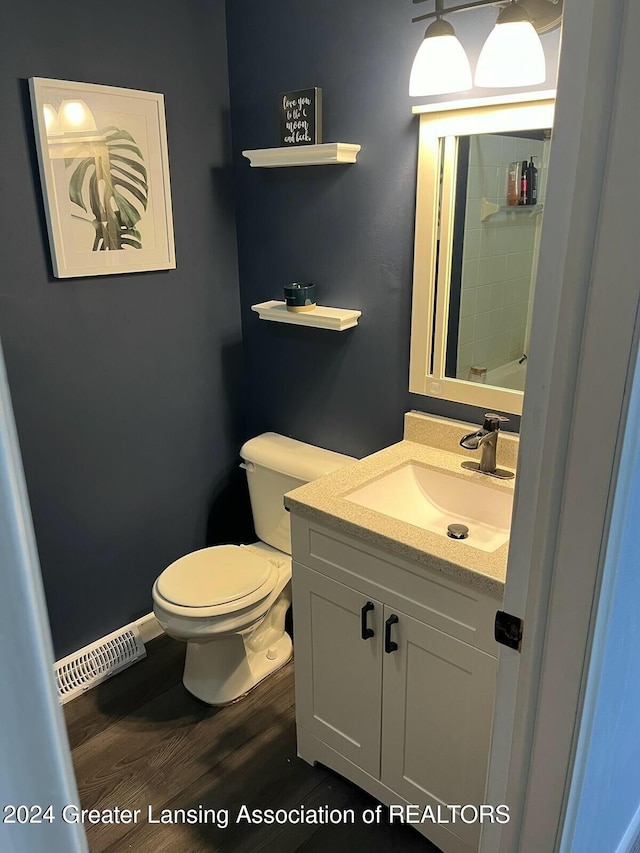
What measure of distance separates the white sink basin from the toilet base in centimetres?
74

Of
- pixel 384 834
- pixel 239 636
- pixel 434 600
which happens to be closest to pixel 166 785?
pixel 239 636

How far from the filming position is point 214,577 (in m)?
2.14

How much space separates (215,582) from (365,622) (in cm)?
66

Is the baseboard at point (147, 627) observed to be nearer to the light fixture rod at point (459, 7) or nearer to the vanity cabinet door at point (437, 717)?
the vanity cabinet door at point (437, 717)

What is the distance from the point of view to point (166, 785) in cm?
189

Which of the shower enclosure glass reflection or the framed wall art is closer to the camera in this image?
the shower enclosure glass reflection

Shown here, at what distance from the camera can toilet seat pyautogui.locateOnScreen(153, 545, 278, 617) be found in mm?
2016

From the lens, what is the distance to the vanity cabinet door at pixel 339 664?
1661 mm

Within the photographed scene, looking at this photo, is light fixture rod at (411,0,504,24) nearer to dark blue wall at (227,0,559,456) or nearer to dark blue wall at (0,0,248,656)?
dark blue wall at (227,0,559,456)

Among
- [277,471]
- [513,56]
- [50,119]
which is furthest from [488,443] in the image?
[50,119]

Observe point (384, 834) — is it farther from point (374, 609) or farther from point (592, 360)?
point (592, 360)

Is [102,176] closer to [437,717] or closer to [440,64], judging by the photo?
[440,64]

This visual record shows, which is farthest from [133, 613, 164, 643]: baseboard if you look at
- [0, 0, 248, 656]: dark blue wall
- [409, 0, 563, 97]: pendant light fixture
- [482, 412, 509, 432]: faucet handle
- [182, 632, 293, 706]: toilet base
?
[409, 0, 563, 97]: pendant light fixture

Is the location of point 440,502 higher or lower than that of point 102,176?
lower
